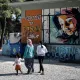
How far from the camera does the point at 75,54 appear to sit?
23.4 meters

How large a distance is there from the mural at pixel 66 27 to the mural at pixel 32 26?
3.59 ft

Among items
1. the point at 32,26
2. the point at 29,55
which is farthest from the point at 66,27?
the point at 29,55

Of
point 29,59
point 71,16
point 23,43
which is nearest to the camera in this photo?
point 29,59

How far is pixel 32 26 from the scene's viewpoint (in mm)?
27062

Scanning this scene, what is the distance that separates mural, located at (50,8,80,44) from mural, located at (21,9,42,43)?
1094 millimetres

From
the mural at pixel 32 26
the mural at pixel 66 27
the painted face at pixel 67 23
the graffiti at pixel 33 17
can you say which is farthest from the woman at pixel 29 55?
the graffiti at pixel 33 17

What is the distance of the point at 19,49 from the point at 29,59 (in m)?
10.6

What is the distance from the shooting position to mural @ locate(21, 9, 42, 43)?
26.6 metres

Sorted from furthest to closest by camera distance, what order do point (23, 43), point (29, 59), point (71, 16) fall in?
point (23, 43)
point (71, 16)
point (29, 59)

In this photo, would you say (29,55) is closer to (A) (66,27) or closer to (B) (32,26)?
(A) (66,27)

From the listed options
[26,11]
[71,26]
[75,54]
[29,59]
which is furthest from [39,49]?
[26,11]

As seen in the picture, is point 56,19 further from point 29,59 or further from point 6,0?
point 29,59

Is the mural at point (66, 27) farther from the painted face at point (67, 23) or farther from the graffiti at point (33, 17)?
the graffiti at point (33, 17)

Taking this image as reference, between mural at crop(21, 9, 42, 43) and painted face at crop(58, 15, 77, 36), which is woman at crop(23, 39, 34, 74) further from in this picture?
mural at crop(21, 9, 42, 43)
